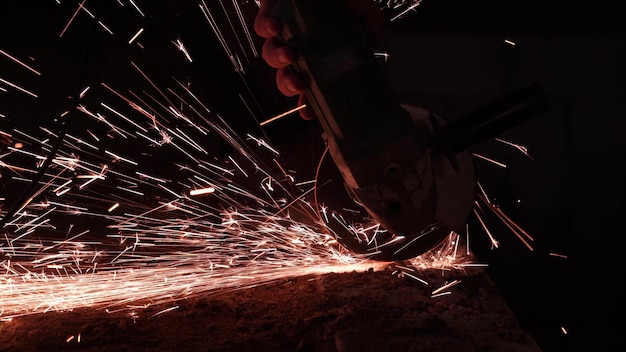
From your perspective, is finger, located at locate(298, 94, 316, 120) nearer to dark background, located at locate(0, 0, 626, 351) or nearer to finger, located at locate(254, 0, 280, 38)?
finger, located at locate(254, 0, 280, 38)

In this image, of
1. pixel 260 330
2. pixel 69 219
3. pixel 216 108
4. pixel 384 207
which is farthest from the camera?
pixel 69 219

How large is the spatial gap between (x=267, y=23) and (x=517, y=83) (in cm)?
339

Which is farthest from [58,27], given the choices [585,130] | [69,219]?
[585,130]

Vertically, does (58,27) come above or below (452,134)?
above

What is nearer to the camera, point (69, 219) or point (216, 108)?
point (216, 108)

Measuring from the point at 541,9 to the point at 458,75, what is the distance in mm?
754

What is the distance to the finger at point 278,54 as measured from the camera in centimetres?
179

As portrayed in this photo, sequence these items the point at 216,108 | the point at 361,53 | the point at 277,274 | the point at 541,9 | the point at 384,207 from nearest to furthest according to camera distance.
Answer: the point at 361,53 → the point at 384,207 → the point at 277,274 → the point at 216,108 → the point at 541,9

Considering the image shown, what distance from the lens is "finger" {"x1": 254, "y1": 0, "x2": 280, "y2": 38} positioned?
1786mm

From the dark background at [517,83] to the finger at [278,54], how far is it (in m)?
2.50

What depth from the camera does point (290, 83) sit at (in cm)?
188

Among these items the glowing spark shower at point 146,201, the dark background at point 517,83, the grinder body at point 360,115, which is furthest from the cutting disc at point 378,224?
the dark background at point 517,83

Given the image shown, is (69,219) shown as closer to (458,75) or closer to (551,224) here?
(458,75)

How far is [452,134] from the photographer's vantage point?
1951 mm
